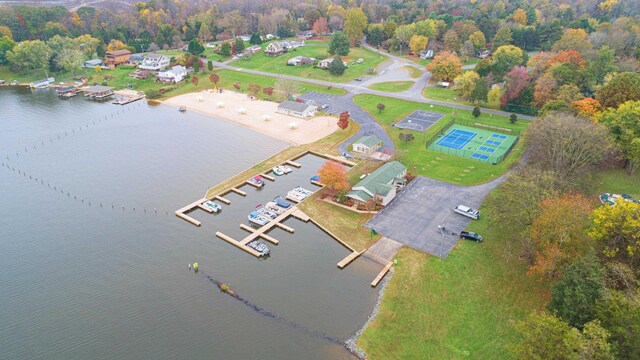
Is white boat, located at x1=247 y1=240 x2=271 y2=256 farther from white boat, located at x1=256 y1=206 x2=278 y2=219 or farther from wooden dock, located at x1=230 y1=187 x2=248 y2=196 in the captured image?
wooden dock, located at x1=230 y1=187 x2=248 y2=196

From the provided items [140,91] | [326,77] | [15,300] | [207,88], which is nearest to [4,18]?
[140,91]

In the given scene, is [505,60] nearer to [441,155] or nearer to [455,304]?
[441,155]

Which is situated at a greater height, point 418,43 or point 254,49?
point 418,43

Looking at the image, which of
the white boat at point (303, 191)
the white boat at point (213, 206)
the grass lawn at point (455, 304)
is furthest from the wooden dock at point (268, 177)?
the grass lawn at point (455, 304)

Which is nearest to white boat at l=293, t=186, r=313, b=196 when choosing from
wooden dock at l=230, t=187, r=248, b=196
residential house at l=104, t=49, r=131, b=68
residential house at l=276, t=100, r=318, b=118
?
wooden dock at l=230, t=187, r=248, b=196

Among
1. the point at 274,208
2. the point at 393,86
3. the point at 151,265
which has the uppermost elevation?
the point at 393,86

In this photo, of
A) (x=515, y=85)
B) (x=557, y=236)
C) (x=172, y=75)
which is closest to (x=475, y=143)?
(x=515, y=85)
